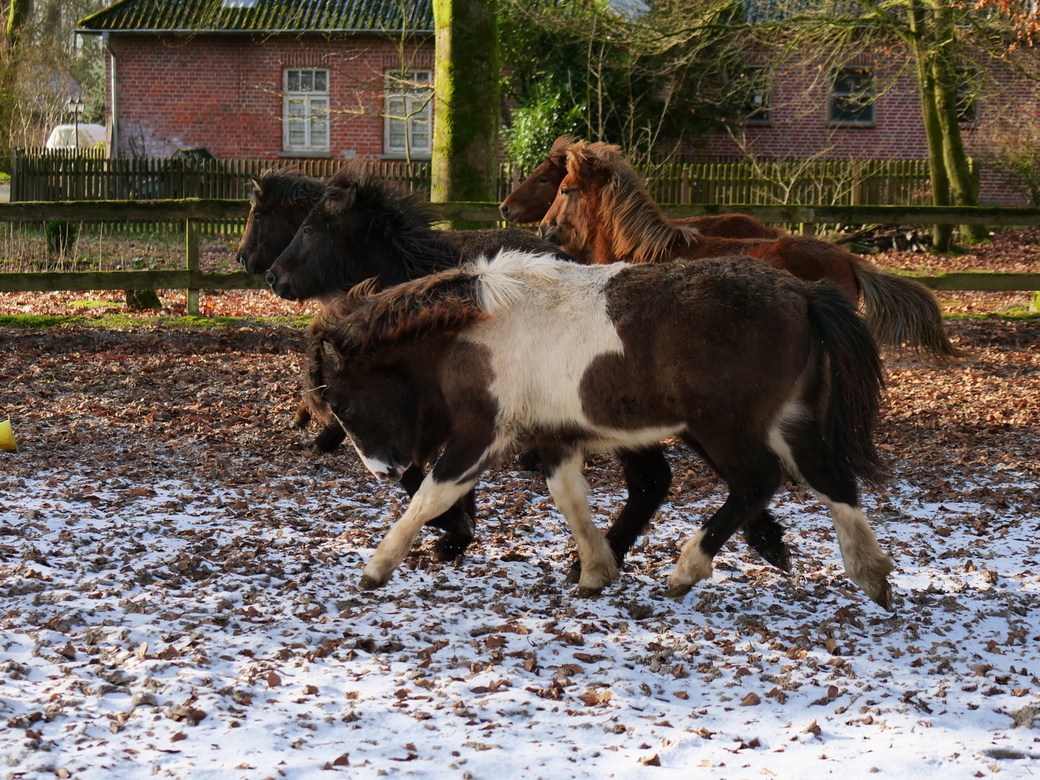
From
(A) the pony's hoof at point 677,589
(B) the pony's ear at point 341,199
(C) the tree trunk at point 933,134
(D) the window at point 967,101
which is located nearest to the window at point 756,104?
(D) the window at point 967,101

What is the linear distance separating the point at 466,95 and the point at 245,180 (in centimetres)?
965

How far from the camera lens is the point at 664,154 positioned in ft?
81.5

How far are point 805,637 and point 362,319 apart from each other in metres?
2.41

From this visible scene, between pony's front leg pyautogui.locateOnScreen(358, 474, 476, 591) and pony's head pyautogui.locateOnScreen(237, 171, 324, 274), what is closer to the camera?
pony's front leg pyautogui.locateOnScreen(358, 474, 476, 591)

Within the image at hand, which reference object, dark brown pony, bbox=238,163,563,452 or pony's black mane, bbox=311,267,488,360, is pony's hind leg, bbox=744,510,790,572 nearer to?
pony's black mane, bbox=311,267,488,360

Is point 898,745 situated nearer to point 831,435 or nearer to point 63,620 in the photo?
point 831,435

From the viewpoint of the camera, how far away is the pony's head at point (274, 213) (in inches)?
302

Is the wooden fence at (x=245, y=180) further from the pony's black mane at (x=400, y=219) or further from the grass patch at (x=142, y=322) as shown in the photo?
the pony's black mane at (x=400, y=219)

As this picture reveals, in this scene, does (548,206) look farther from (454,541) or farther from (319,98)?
(319,98)

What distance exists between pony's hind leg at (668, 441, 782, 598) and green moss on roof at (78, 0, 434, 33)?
69.9 feet

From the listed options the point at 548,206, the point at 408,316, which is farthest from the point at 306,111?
the point at 408,316

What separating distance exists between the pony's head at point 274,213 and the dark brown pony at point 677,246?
76.7 inches

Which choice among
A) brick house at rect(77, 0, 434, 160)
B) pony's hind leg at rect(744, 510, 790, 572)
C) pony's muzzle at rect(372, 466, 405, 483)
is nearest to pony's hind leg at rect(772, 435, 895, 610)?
pony's hind leg at rect(744, 510, 790, 572)

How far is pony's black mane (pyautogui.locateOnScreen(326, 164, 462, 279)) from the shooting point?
6594 mm
